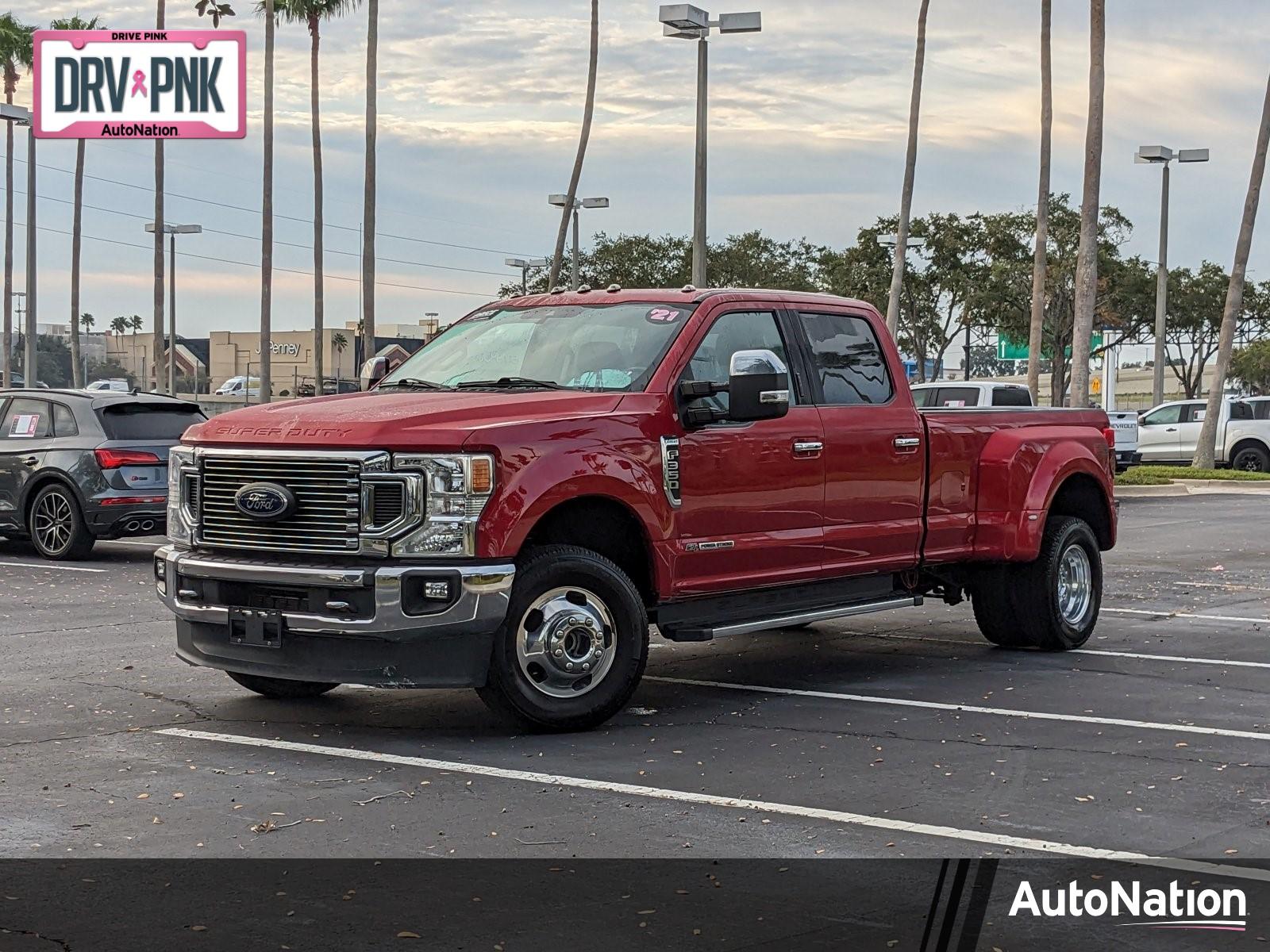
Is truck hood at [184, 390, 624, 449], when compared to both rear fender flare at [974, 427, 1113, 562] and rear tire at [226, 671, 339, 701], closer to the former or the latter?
rear tire at [226, 671, 339, 701]

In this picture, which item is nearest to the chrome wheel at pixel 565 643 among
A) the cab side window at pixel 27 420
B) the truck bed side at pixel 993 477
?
the truck bed side at pixel 993 477

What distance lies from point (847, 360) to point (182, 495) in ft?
12.7

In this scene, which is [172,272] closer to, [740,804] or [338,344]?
[338,344]

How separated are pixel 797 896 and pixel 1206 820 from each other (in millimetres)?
1930

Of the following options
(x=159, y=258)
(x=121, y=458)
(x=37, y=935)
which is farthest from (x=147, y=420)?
(x=159, y=258)

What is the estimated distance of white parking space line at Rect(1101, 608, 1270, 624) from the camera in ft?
42.3

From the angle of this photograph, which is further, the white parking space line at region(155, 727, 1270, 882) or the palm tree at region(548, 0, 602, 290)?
the palm tree at region(548, 0, 602, 290)

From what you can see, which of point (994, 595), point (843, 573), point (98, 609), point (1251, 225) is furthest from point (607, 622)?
point (1251, 225)

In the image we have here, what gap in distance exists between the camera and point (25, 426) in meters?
17.5

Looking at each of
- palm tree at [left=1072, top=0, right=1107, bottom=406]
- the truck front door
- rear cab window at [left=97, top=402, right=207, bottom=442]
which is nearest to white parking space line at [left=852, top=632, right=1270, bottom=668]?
the truck front door

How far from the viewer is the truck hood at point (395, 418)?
7.82 m

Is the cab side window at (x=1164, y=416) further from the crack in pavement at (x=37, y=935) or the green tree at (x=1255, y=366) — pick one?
the green tree at (x=1255, y=366)

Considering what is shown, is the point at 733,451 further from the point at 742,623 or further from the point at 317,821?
the point at 317,821

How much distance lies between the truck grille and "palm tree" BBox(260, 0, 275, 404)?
140ft
